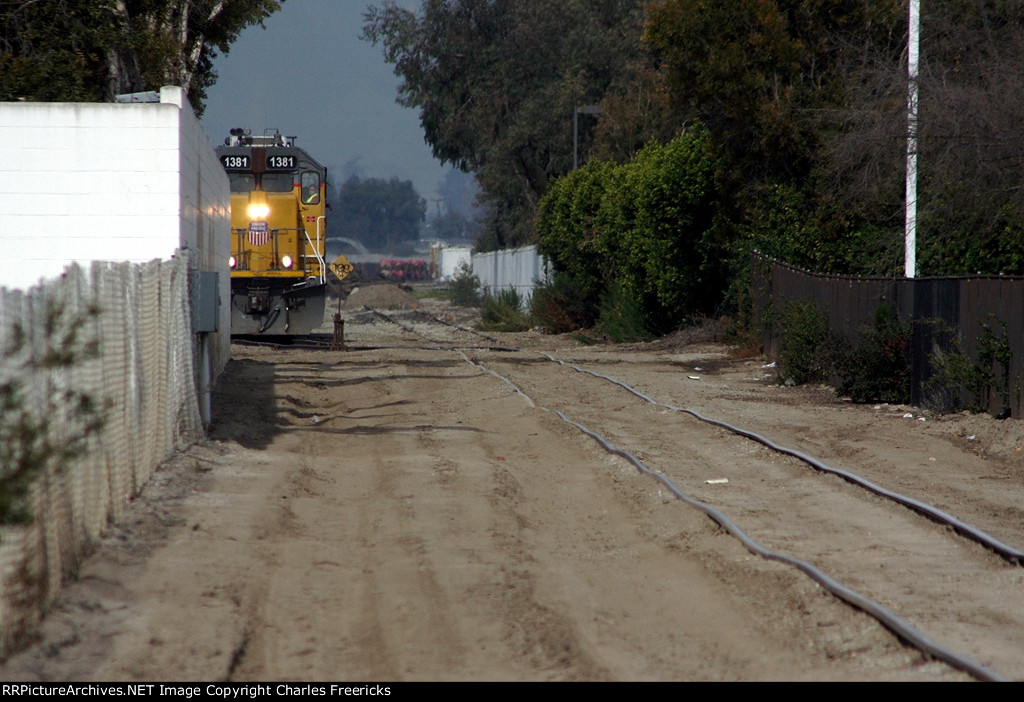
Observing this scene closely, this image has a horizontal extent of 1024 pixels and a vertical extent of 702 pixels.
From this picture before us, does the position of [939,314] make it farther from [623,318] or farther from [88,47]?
[623,318]

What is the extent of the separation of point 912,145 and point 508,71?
3531cm

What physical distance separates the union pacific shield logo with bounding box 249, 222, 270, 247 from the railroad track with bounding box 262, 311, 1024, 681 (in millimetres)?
12843

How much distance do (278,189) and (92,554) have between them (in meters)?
20.4

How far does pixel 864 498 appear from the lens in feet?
29.8

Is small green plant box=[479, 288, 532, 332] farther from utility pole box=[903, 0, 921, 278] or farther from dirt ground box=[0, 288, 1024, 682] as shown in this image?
dirt ground box=[0, 288, 1024, 682]

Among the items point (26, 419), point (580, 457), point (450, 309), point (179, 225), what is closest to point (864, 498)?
point (580, 457)

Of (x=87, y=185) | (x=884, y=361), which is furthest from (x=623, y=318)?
(x=87, y=185)

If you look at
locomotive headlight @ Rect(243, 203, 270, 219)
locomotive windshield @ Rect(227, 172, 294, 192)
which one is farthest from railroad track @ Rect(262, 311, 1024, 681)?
locomotive windshield @ Rect(227, 172, 294, 192)

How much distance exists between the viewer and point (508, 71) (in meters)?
51.7

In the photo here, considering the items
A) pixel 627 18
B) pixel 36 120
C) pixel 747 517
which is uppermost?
pixel 627 18

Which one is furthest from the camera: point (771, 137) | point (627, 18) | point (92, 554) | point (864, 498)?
point (627, 18)

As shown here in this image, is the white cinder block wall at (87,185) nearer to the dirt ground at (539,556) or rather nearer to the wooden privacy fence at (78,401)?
the wooden privacy fence at (78,401)

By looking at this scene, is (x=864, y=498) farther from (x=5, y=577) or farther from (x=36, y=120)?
(x=36, y=120)

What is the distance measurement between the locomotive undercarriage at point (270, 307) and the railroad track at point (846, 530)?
11.6 m
